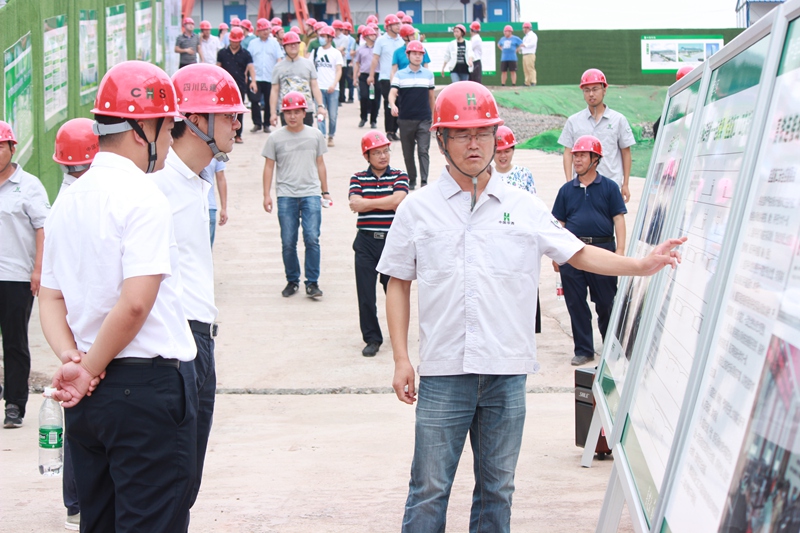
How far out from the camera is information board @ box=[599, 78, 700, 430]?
420 centimetres

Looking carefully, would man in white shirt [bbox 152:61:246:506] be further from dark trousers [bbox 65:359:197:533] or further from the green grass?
the green grass

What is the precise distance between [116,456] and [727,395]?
1934mm

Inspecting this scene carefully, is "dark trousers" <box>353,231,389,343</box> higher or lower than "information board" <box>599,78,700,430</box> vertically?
lower

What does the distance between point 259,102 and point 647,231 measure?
15932 millimetres

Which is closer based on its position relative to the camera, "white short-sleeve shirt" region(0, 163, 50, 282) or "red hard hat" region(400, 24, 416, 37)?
"white short-sleeve shirt" region(0, 163, 50, 282)

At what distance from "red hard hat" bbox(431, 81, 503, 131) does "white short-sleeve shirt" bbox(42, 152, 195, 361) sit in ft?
3.95

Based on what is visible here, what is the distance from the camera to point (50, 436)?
15.0 feet

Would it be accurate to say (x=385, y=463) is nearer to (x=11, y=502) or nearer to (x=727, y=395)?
(x=11, y=502)

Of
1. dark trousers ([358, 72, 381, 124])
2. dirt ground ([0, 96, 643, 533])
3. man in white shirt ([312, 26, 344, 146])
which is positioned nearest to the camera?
dirt ground ([0, 96, 643, 533])

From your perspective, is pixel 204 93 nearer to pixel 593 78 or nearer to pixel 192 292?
pixel 192 292

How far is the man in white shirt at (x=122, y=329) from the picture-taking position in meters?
3.08

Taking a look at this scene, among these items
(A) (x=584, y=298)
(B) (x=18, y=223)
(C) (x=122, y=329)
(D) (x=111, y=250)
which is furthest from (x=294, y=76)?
(C) (x=122, y=329)

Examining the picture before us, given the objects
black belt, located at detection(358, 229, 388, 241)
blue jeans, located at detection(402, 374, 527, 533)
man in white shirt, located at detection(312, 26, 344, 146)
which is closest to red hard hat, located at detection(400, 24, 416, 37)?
man in white shirt, located at detection(312, 26, 344, 146)

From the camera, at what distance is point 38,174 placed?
34.5 feet
